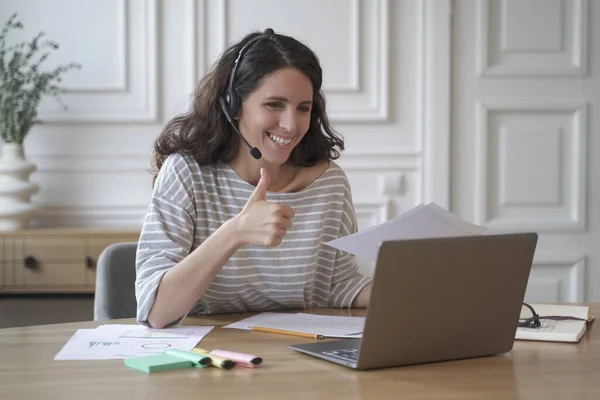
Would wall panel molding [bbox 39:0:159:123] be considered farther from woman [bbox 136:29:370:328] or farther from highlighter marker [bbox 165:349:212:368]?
highlighter marker [bbox 165:349:212:368]

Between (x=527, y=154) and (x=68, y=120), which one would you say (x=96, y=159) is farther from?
(x=527, y=154)

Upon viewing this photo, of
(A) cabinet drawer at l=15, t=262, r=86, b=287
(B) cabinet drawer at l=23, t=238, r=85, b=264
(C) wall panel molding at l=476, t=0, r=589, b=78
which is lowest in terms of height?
(A) cabinet drawer at l=15, t=262, r=86, b=287

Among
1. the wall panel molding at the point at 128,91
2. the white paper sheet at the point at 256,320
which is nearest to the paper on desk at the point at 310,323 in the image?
the white paper sheet at the point at 256,320

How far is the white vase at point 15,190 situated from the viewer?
2975 millimetres

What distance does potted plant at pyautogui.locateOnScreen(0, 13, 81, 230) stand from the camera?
298 centimetres

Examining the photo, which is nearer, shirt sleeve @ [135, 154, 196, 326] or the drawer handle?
shirt sleeve @ [135, 154, 196, 326]

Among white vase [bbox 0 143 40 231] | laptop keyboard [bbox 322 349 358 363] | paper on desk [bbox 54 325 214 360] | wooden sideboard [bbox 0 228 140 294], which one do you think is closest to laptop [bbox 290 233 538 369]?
laptop keyboard [bbox 322 349 358 363]

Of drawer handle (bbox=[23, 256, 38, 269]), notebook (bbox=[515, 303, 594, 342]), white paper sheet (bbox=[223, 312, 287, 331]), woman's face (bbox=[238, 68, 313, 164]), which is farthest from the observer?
drawer handle (bbox=[23, 256, 38, 269])

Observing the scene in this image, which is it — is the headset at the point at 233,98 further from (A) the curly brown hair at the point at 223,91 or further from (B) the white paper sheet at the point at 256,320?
(B) the white paper sheet at the point at 256,320

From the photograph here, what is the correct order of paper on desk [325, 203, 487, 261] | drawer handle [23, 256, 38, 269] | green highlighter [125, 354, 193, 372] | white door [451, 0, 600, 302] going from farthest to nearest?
1. white door [451, 0, 600, 302]
2. drawer handle [23, 256, 38, 269]
3. paper on desk [325, 203, 487, 261]
4. green highlighter [125, 354, 193, 372]

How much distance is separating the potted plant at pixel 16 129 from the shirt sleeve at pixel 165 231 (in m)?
1.31

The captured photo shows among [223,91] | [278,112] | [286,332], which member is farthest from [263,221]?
[223,91]

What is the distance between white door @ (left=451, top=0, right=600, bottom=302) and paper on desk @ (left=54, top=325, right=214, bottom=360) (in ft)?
6.61

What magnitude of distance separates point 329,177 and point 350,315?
41cm
